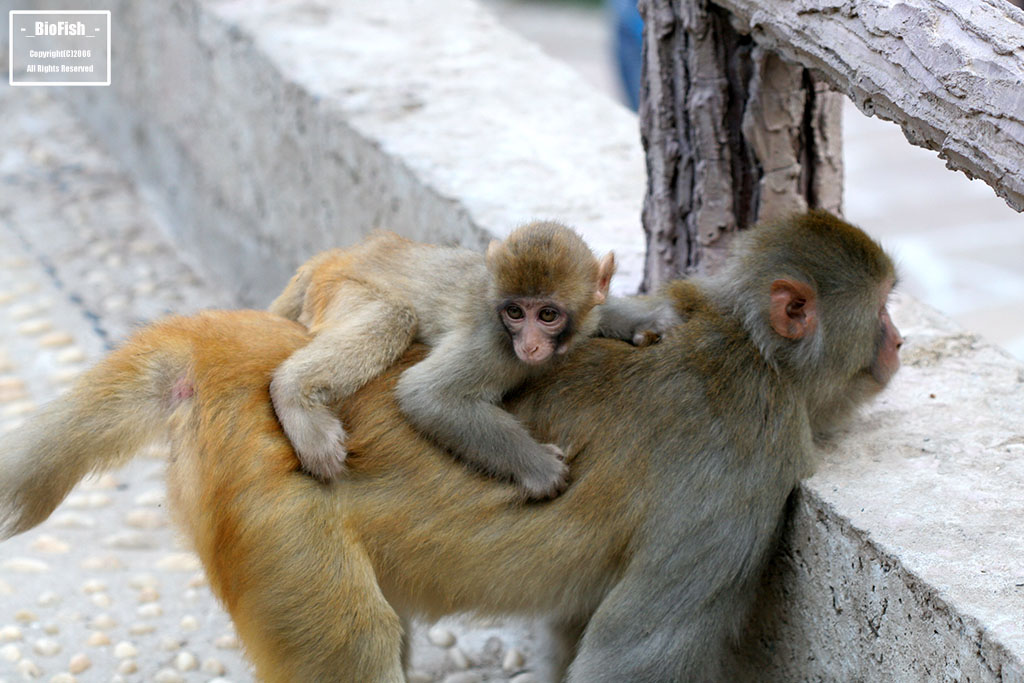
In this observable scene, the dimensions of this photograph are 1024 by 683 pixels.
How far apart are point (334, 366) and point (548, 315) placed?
579 millimetres

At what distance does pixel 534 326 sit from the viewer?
3.02 m

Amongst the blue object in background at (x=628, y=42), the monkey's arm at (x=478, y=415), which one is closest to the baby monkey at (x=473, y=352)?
the monkey's arm at (x=478, y=415)

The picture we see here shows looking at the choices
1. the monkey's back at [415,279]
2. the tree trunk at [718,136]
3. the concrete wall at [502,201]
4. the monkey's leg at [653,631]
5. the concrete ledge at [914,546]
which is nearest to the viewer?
the concrete ledge at [914,546]

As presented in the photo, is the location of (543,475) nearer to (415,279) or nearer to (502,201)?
(415,279)

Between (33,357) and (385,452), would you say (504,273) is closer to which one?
(385,452)

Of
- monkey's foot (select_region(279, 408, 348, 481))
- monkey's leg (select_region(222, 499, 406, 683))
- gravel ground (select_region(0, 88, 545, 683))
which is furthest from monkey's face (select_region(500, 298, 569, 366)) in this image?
gravel ground (select_region(0, 88, 545, 683))

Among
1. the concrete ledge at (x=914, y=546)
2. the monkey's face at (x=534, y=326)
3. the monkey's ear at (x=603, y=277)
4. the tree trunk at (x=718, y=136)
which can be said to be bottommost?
the concrete ledge at (x=914, y=546)

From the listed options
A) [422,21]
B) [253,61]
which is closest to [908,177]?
[422,21]

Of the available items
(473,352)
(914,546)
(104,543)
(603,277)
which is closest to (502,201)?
(603,277)

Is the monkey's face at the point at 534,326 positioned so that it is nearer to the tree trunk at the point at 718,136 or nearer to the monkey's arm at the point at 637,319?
the monkey's arm at the point at 637,319

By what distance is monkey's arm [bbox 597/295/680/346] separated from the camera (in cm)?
336

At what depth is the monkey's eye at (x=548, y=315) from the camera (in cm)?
304

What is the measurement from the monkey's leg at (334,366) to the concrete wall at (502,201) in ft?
3.85

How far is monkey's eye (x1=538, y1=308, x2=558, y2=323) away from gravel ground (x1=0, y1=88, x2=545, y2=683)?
1163 millimetres
